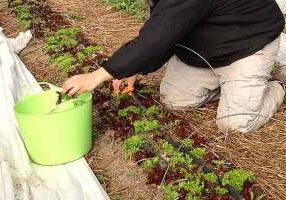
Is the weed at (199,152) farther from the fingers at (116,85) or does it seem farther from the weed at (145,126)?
the fingers at (116,85)

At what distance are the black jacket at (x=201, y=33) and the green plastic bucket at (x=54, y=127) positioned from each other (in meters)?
0.36

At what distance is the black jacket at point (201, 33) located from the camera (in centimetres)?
336

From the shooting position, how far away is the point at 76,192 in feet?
10.4

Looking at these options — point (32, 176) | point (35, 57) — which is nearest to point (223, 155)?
point (32, 176)

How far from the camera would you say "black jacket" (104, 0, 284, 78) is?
3.36 metres

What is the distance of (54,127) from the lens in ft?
10.6

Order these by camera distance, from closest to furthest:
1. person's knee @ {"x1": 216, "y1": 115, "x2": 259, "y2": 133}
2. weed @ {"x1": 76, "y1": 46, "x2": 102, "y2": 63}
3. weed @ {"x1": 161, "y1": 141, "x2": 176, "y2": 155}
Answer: weed @ {"x1": 161, "y1": 141, "x2": 176, "y2": 155}
person's knee @ {"x1": 216, "y1": 115, "x2": 259, "y2": 133}
weed @ {"x1": 76, "y1": 46, "x2": 102, "y2": 63}

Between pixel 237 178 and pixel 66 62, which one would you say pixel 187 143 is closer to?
pixel 237 178

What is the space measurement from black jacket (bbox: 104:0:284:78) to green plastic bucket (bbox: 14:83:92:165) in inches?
14.2

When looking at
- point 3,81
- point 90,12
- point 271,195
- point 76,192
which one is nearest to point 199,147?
point 271,195

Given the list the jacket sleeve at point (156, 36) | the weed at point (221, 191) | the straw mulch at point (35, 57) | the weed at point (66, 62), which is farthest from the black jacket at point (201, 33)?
the straw mulch at point (35, 57)

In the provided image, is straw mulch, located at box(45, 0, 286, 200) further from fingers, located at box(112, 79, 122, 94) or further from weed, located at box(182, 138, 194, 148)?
fingers, located at box(112, 79, 122, 94)

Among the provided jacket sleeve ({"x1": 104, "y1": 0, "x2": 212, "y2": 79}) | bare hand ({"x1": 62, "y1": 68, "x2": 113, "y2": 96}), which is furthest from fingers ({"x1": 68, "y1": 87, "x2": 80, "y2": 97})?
jacket sleeve ({"x1": 104, "y1": 0, "x2": 212, "y2": 79})

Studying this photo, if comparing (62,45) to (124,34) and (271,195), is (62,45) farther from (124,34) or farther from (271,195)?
(271,195)
